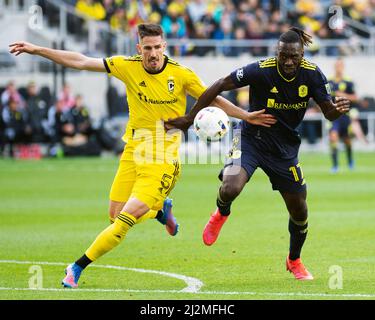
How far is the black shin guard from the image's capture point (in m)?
10.9

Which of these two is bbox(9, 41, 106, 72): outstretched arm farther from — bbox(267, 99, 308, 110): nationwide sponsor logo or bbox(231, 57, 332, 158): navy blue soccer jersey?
bbox(267, 99, 308, 110): nationwide sponsor logo

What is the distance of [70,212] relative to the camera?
18.0 meters

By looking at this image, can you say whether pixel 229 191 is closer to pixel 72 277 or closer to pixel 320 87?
pixel 320 87

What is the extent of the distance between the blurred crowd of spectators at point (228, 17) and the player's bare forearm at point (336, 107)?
24.4 metres

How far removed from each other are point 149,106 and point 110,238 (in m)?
1.55

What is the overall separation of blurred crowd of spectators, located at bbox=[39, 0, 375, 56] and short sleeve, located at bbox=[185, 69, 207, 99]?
79.1 feet

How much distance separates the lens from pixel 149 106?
10633mm

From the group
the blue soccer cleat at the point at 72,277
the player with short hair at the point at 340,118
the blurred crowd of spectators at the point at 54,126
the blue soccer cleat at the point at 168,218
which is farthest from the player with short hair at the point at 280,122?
the blurred crowd of spectators at the point at 54,126

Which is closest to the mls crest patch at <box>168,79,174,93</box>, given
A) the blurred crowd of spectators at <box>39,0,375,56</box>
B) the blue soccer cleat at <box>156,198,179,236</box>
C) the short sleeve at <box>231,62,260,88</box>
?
the short sleeve at <box>231,62,260,88</box>

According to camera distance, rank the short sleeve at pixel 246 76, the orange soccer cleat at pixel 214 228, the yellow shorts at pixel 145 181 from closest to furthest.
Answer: the yellow shorts at pixel 145 181 < the short sleeve at pixel 246 76 < the orange soccer cleat at pixel 214 228

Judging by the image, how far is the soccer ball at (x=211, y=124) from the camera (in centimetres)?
1043

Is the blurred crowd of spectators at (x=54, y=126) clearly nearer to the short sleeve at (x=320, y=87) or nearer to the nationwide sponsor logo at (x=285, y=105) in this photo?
the nationwide sponsor logo at (x=285, y=105)
